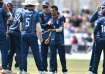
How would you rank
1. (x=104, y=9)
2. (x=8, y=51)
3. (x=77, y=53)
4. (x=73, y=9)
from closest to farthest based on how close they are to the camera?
(x=104, y=9) → (x=8, y=51) → (x=77, y=53) → (x=73, y=9)

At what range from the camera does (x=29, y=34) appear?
64.5 ft

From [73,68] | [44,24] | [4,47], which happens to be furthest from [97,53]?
[73,68]

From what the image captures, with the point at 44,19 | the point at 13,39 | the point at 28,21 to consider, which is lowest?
the point at 13,39

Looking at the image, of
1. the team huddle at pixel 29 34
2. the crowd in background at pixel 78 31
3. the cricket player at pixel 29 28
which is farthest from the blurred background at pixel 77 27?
the cricket player at pixel 29 28

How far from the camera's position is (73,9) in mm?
45562

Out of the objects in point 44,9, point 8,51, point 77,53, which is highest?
point 44,9

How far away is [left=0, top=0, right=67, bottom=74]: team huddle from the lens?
19.7 meters

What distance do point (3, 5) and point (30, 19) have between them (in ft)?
3.09

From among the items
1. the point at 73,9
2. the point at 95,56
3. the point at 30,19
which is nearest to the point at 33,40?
the point at 30,19

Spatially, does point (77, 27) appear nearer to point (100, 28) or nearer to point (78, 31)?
point (78, 31)

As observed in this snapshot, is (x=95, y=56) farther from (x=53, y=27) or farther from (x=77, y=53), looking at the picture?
(x=77, y=53)

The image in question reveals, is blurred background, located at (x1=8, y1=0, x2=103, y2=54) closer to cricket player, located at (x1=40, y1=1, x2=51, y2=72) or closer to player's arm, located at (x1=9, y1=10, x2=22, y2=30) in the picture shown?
cricket player, located at (x1=40, y1=1, x2=51, y2=72)

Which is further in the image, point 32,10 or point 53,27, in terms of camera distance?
point 53,27

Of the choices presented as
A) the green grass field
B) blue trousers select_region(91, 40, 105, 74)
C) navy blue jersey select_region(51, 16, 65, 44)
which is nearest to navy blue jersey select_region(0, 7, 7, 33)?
navy blue jersey select_region(51, 16, 65, 44)
